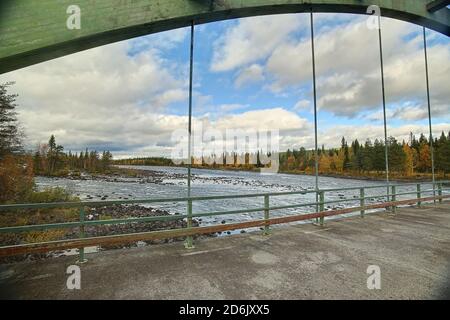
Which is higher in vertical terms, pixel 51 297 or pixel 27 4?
pixel 27 4

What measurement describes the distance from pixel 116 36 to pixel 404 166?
81250 millimetres

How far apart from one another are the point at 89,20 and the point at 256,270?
3991 mm

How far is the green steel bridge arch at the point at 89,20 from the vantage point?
281 centimetres

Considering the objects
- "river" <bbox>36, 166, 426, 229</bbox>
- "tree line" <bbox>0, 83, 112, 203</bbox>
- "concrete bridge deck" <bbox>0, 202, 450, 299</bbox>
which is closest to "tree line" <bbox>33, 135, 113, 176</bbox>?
"river" <bbox>36, 166, 426, 229</bbox>

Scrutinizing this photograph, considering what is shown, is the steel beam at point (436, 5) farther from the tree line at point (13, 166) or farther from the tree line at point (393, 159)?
the tree line at point (393, 159)

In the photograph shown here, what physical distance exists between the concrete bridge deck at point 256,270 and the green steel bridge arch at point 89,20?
279 cm

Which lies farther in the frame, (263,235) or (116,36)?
(263,235)

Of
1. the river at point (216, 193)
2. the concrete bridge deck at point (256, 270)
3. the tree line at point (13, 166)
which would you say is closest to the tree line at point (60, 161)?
the river at point (216, 193)

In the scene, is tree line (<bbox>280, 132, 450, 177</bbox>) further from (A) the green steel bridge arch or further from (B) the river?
(A) the green steel bridge arch
